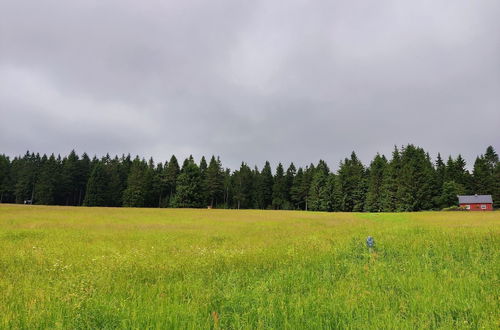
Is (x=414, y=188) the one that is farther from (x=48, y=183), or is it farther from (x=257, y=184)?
(x=48, y=183)

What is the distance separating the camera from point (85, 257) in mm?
9883

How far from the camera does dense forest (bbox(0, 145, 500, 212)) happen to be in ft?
245

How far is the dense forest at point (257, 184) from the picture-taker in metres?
74.6

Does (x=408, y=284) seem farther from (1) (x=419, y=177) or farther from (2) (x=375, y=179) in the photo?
(2) (x=375, y=179)

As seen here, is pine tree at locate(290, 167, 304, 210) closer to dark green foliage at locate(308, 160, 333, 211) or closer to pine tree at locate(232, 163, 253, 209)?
dark green foliage at locate(308, 160, 333, 211)

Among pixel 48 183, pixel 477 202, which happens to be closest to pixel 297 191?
pixel 477 202

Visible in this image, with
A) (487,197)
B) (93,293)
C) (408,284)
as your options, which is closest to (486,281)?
(408,284)

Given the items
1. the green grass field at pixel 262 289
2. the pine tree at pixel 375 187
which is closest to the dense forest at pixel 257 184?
the pine tree at pixel 375 187

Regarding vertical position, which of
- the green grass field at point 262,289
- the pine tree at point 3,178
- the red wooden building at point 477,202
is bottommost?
the green grass field at point 262,289

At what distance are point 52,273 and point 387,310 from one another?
848 cm

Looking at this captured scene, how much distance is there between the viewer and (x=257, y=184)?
3925 inches

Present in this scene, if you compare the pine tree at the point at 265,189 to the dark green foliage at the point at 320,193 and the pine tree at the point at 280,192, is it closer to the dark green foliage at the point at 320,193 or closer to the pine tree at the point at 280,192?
the pine tree at the point at 280,192

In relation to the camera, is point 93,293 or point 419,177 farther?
point 419,177

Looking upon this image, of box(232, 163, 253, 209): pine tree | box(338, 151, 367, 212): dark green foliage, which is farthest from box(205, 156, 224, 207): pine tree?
box(338, 151, 367, 212): dark green foliage
